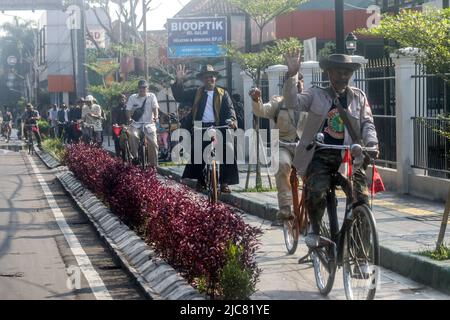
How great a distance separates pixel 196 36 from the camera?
86.0 feet

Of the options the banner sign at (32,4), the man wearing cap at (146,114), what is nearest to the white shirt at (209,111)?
the man wearing cap at (146,114)

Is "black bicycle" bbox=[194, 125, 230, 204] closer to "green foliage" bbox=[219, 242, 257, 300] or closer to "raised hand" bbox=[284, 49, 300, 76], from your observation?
"raised hand" bbox=[284, 49, 300, 76]

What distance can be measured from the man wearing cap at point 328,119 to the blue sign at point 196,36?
17.9 metres

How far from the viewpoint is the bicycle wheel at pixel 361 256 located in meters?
6.34

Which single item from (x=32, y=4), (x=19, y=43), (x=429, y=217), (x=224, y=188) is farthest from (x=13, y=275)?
(x=19, y=43)

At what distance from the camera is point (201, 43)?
26.1 meters

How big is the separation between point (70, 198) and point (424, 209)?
6419mm

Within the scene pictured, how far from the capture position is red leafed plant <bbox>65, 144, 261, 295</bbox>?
7.11 metres

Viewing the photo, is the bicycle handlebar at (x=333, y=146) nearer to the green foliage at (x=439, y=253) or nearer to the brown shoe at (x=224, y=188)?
the green foliage at (x=439, y=253)

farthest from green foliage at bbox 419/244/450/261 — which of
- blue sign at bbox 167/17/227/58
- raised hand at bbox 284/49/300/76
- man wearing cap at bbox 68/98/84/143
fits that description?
man wearing cap at bbox 68/98/84/143

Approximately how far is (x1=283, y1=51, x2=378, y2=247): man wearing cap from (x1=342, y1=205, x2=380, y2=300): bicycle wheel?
1.64 ft

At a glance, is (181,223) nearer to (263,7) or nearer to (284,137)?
(284,137)

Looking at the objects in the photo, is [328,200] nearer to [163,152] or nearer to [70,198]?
[70,198]
